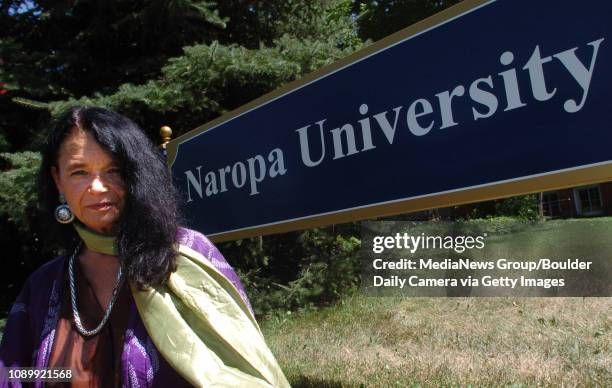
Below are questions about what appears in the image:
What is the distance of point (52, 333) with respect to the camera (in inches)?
59.5

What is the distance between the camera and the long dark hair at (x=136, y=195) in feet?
4.94

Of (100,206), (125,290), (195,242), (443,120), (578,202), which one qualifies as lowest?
(125,290)

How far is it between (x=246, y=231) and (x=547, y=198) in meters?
15.8

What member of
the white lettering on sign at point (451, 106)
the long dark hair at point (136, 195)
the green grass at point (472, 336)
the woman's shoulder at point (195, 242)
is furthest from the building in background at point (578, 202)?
the long dark hair at point (136, 195)

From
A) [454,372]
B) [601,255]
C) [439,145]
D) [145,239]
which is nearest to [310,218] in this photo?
[439,145]

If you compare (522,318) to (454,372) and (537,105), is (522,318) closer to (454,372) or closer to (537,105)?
(454,372)

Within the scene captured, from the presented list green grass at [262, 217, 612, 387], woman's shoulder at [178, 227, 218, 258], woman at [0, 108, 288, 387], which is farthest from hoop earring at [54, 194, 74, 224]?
green grass at [262, 217, 612, 387]

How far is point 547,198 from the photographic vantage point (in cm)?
1661

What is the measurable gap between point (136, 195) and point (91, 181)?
0.43 feet

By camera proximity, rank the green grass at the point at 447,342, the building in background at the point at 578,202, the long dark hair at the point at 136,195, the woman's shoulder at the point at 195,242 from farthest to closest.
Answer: the building in background at the point at 578,202, the green grass at the point at 447,342, the woman's shoulder at the point at 195,242, the long dark hair at the point at 136,195

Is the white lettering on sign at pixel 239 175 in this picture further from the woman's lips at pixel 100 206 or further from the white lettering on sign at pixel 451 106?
the woman's lips at pixel 100 206

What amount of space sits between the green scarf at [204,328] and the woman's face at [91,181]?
9.4 inches

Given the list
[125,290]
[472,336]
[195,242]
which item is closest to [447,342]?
[472,336]

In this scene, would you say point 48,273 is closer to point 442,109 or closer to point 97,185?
point 97,185
